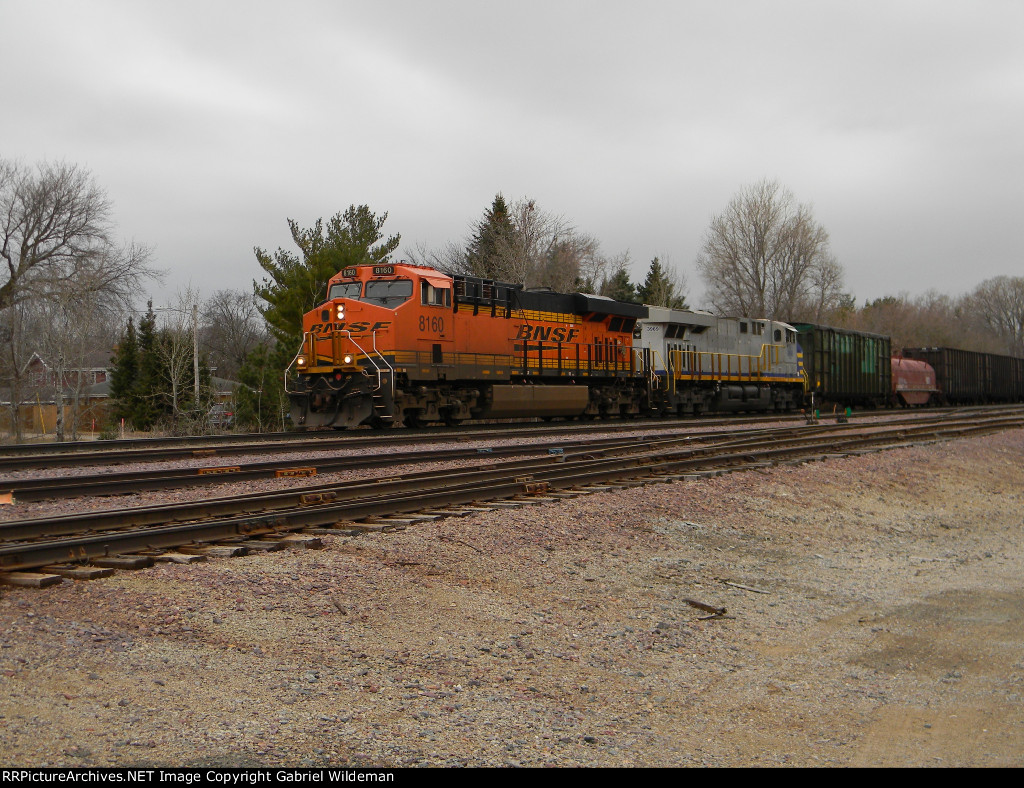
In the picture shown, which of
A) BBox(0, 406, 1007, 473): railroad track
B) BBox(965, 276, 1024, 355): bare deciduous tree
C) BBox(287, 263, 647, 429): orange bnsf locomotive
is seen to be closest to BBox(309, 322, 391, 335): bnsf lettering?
BBox(287, 263, 647, 429): orange bnsf locomotive

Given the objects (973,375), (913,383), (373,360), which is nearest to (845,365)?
(913,383)

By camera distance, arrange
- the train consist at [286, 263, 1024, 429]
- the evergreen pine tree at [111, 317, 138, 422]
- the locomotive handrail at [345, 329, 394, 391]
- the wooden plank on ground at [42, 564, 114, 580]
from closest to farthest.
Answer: the wooden plank on ground at [42, 564, 114, 580] < the locomotive handrail at [345, 329, 394, 391] < the train consist at [286, 263, 1024, 429] < the evergreen pine tree at [111, 317, 138, 422]

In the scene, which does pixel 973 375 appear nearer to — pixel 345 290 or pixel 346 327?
pixel 345 290

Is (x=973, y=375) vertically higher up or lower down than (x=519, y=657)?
higher up

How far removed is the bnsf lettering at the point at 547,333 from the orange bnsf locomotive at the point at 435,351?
0.09 feet

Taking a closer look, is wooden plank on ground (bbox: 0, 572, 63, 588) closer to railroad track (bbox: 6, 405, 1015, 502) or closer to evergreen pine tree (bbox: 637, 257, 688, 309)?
railroad track (bbox: 6, 405, 1015, 502)

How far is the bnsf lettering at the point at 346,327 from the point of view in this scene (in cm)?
1733

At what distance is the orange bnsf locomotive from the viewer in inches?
680

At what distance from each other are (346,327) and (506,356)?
13.5ft

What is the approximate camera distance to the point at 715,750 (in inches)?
157

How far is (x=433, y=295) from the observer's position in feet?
59.6

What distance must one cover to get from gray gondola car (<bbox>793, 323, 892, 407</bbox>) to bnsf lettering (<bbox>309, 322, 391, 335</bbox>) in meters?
19.6
